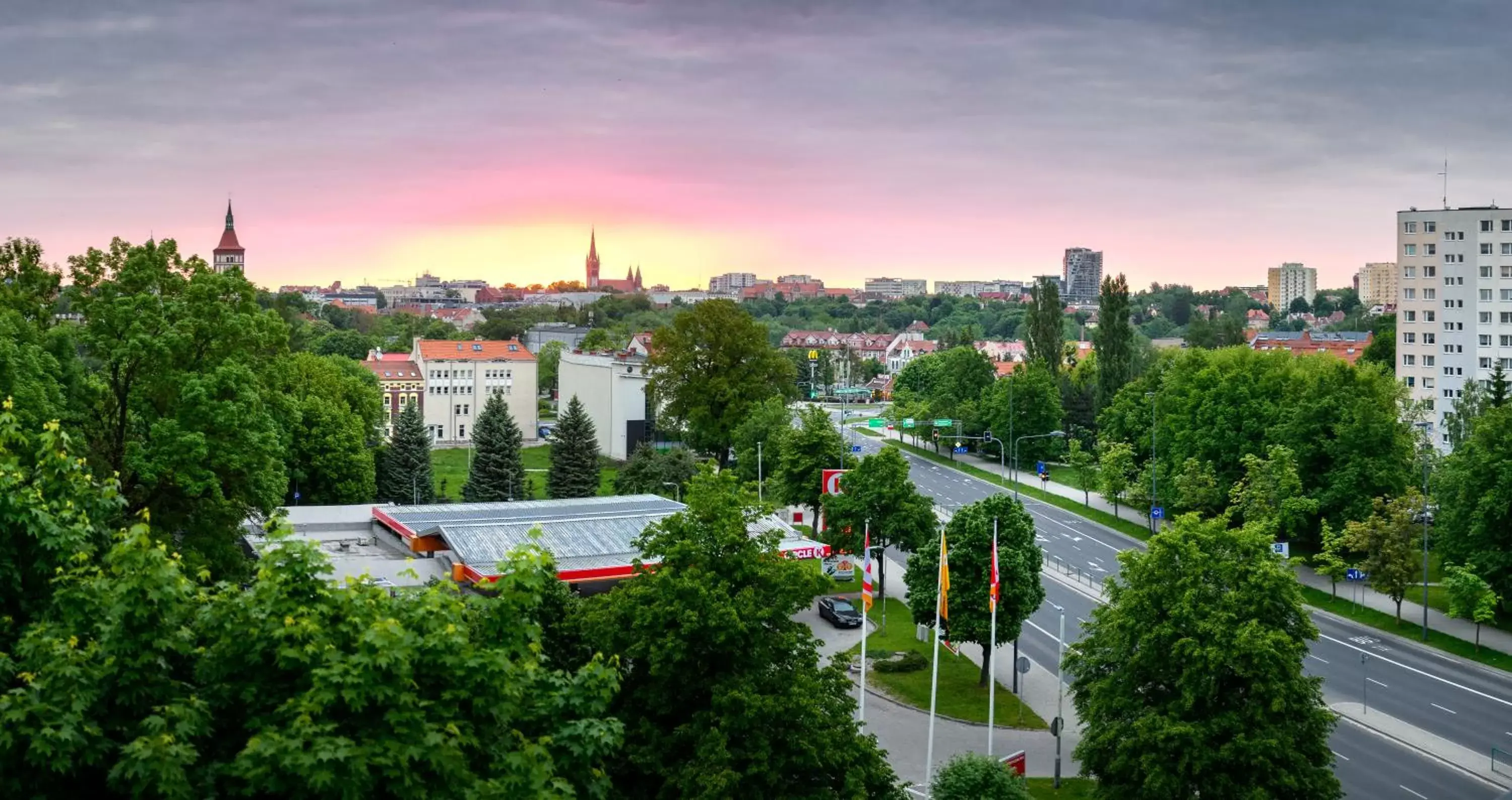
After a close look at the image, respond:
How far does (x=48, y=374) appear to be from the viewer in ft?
89.2

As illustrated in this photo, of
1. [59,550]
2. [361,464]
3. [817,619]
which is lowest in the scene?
[817,619]

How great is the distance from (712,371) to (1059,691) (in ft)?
131

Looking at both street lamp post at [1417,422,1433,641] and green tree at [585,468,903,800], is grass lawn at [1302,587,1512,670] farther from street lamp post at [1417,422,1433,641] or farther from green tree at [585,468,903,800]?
green tree at [585,468,903,800]

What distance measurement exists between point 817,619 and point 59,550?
32.1 m

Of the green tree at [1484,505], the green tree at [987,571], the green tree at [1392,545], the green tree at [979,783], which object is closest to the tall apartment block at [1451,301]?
the green tree at [1392,545]

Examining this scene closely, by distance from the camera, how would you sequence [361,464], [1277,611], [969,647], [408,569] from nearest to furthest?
[408,569], [1277,611], [969,647], [361,464]

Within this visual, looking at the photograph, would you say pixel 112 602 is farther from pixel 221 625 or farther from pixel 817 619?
pixel 817 619

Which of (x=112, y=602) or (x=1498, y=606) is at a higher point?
(x=112, y=602)

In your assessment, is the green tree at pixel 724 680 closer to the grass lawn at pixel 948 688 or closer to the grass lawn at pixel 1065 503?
the grass lawn at pixel 948 688

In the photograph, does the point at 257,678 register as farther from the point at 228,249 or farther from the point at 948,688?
the point at 228,249

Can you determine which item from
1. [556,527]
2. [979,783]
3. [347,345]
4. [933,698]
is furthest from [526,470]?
[979,783]

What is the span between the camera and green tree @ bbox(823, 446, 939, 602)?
43469 millimetres

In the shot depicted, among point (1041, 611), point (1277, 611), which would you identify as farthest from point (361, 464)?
point (1277, 611)

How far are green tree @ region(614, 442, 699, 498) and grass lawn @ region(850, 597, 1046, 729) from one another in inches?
838
